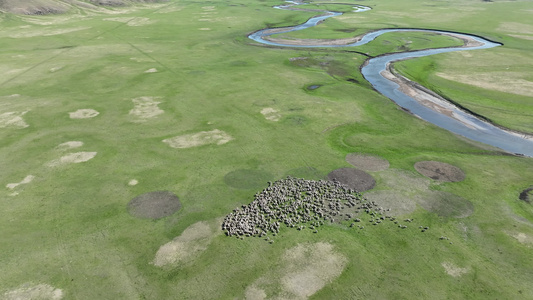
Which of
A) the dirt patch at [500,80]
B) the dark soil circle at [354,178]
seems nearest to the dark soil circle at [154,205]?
the dark soil circle at [354,178]

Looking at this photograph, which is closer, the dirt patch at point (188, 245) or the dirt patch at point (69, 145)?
the dirt patch at point (188, 245)

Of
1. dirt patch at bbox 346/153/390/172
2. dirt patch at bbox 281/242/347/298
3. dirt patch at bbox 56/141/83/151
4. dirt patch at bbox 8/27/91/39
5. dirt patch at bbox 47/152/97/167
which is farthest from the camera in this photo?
dirt patch at bbox 8/27/91/39

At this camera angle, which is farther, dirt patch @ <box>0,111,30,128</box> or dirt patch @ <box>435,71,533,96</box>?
dirt patch @ <box>435,71,533,96</box>

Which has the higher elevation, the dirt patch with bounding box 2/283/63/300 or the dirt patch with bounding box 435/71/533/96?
the dirt patch with bounding box 435/71/533/96

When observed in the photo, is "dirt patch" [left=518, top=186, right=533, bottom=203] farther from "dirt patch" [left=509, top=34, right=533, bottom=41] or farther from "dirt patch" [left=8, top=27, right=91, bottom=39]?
"dirt patch" [left=8, top=27, right=91, bottom=39]

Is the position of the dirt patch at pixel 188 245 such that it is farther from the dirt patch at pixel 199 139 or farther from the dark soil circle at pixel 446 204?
the dark soil circle at pixel 446 204

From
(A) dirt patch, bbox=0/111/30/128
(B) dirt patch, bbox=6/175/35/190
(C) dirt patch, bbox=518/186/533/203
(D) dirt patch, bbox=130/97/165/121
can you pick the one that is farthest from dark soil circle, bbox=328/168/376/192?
(A) dirt patch, bbox=0/111/30/128

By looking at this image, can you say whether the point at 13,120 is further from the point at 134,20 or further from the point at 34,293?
the point at 134,20
